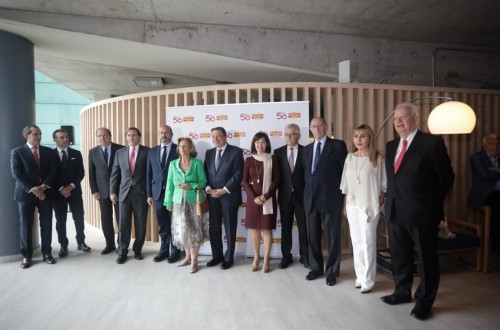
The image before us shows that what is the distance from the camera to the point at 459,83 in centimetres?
621

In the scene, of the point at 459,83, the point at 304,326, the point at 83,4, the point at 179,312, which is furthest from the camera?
the point at 459,83

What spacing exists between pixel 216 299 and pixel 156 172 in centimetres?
192

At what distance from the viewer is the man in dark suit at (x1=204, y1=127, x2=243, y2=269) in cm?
412

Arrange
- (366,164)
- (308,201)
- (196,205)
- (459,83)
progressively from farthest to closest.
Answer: (459,83), (196,205), (308,201), (366,164)

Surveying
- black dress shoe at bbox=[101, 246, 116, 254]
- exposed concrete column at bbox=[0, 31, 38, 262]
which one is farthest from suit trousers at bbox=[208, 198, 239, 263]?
exposed concrete column at bbox=[0, 31, 38, 262]

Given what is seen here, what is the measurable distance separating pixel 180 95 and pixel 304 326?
3666mm

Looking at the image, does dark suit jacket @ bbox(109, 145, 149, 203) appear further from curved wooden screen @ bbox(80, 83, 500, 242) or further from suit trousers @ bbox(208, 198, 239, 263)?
suit trousers @ bbox(208, 198, 239, 263)

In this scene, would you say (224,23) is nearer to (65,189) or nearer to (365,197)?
(65,189)

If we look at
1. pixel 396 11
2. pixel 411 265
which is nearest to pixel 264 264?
pixel 411 265

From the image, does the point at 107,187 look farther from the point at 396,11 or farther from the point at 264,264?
the point at 396,11

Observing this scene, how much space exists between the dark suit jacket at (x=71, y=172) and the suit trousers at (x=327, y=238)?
341 centimetres

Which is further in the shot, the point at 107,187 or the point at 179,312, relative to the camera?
the point at 107,187

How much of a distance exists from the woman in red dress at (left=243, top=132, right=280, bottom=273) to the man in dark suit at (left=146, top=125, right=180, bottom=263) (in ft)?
3.62

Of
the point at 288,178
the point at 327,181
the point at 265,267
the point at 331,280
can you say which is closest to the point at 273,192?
the point at 288,178
